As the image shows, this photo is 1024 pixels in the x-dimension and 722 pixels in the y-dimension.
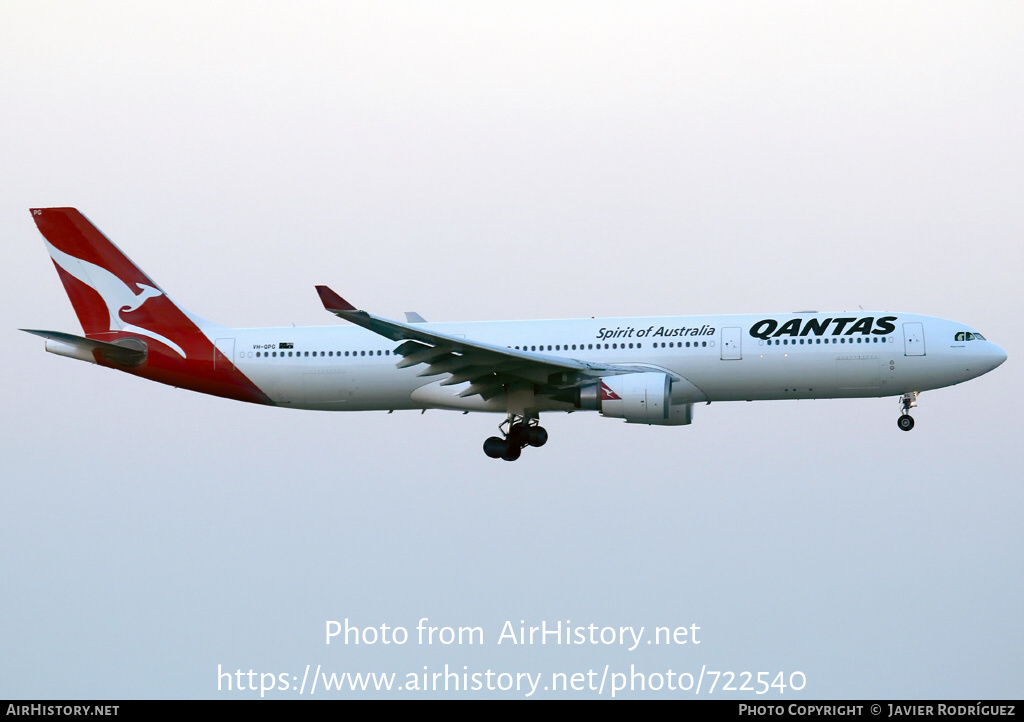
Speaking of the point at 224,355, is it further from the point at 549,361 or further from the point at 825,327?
the point at 825,327

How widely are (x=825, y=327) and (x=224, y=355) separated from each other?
17671mm

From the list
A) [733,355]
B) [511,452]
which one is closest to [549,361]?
[511,452]

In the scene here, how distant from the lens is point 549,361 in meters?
35.8

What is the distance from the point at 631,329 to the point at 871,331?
6.62 m

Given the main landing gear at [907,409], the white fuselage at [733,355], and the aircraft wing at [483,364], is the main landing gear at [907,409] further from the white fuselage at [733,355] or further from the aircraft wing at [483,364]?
the aircraft wing at [483,364]

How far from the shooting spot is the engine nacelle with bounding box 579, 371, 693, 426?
1401 inches

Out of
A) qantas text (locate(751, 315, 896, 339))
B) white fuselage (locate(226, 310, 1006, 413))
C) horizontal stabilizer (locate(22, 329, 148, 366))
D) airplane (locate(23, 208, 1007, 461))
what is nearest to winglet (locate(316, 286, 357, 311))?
airplane (locate(23, 208, 1007, 461))

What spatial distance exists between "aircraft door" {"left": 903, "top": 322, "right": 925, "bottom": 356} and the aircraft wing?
7.43 meters

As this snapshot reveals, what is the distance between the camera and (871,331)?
36.7 m

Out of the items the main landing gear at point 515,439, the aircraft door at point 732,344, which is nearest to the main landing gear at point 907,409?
the aircraft door at point 732,344

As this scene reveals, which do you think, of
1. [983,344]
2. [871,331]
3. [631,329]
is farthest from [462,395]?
[983,344]

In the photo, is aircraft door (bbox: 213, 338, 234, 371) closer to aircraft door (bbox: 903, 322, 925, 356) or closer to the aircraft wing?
the aircraft wing

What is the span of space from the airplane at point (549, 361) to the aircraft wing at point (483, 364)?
0.17ft

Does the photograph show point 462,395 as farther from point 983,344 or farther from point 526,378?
point 983,344
